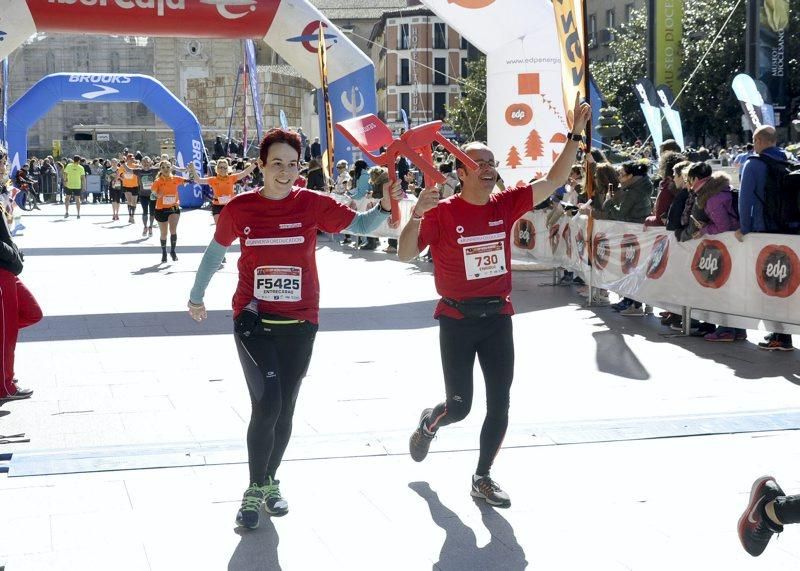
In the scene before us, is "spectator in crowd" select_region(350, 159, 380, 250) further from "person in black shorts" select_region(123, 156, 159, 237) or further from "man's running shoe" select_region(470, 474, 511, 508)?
"man's running shoe" select_region(470, 474, 511, 508)

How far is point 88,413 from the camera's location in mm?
A: 7305

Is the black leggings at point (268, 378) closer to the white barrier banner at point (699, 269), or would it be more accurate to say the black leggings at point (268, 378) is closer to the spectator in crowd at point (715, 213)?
the white barrier banner at point (699, 269)

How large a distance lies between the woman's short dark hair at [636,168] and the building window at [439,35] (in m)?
84.3

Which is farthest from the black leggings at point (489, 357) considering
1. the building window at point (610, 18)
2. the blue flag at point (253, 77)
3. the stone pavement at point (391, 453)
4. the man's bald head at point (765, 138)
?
the building window at point (610, 18)

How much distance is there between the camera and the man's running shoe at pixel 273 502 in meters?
5.13

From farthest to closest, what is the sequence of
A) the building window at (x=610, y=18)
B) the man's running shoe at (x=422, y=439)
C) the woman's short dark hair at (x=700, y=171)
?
the building window at (x=610, y=18), the woman's short dark hair at (x=700, y=171), the man's running shoe at (x=422, y=439)

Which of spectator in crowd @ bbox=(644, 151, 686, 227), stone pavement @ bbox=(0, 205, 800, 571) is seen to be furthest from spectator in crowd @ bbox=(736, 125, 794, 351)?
spectator in crowd @ bbox=(644, 151, 686, 227)

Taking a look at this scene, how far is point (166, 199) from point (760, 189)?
1074 cm

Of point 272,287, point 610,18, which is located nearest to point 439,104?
point 610,18

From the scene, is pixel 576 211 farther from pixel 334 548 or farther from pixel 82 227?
pixel 82 227

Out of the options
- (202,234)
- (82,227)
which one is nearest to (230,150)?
(82,227)

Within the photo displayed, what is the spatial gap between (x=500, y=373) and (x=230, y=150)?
4048 cm

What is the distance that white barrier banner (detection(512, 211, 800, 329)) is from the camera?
9359 millimetres

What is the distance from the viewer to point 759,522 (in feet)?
13.6
